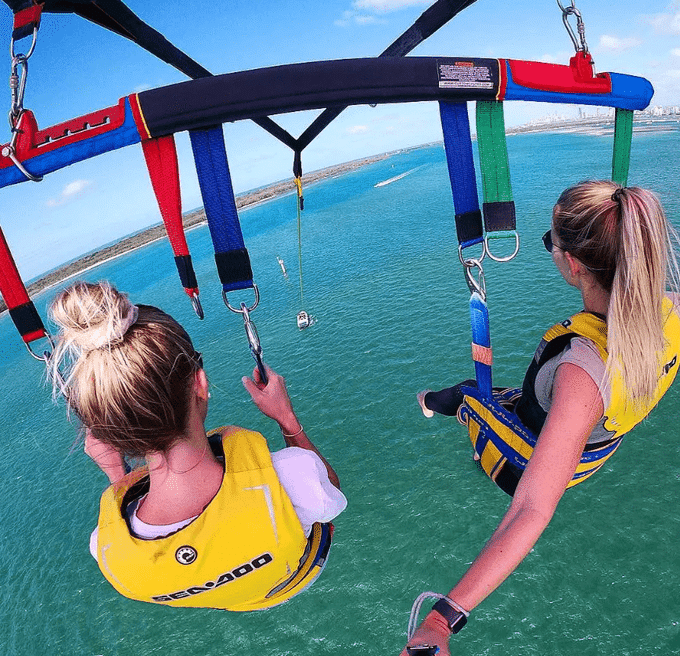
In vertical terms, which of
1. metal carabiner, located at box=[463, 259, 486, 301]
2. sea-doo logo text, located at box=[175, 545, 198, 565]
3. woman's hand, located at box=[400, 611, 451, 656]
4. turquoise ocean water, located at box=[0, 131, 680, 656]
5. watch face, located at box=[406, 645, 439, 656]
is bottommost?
turquoise ocean water, located at box=[0, 131, 680, 656]

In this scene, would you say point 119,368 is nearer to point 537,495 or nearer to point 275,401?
point 275,401

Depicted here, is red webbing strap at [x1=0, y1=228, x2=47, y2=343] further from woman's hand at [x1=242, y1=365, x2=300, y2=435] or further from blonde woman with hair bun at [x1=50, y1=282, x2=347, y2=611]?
woman's hand at [x1=242, y1=365, x2=300, y2=435]

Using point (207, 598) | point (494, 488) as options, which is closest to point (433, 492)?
point (494, 488)

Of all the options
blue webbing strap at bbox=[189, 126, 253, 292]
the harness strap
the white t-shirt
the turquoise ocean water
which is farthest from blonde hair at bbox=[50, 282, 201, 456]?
the harness strap

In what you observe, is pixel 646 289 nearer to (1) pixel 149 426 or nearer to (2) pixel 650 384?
(2) pixel 650 384

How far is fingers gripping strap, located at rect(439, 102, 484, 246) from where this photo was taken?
2377mm

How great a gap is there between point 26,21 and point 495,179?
109 inches

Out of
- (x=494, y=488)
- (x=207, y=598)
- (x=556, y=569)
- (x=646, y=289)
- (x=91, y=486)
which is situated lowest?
(x=91, y=486)

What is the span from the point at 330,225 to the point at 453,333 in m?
44.4

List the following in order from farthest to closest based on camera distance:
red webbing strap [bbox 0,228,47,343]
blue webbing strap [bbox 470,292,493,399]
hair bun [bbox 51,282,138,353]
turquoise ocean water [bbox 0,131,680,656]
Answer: turquoise ocean water [bbox 0,131,680,656] → blue webbing strap [bbox 470,292,493,399] → red webbing strap [bbox 0,228,47,343] → hair bun [bbox 51,282,138,353]

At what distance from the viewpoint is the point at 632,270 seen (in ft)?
6.16

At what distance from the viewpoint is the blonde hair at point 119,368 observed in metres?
1.43

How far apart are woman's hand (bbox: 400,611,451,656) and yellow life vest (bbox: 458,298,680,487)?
1.29 m

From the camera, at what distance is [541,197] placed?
37125 millimetres
